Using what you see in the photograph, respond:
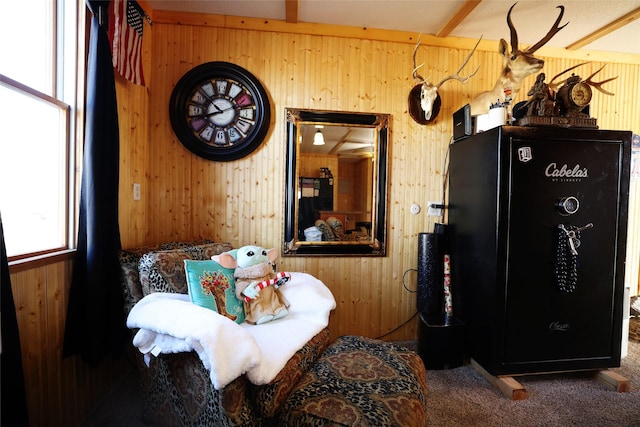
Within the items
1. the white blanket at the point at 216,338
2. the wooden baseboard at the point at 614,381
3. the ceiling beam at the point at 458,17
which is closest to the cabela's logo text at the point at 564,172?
the ceiling beam at the point at 458,17

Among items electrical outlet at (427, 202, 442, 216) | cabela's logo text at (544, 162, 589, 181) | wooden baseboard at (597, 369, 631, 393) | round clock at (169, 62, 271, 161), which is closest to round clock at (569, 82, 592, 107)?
cabela's logo text at (544, 162, 589, 181)

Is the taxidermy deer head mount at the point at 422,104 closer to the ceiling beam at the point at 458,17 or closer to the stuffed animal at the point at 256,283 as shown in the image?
the ceiling beam at the point at 458,17

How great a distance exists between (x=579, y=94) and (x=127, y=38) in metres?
2.87

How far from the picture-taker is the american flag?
5.55 ft

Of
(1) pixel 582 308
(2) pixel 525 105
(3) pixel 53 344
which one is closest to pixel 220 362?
(3) pixel 53 344

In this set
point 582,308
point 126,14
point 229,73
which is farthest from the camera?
point 229,73

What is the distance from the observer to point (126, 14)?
1811 millimetres

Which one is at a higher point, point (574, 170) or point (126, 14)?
point (126, 14)

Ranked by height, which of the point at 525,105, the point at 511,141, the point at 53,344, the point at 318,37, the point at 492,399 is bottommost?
the point at 492,399

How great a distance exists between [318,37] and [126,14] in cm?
131

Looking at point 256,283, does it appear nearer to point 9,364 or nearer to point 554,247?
point 9,364

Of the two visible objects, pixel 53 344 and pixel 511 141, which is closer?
pixel 53 344

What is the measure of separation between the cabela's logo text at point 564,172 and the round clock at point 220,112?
1.95 metres

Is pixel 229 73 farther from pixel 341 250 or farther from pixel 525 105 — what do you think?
pixel 525 105
